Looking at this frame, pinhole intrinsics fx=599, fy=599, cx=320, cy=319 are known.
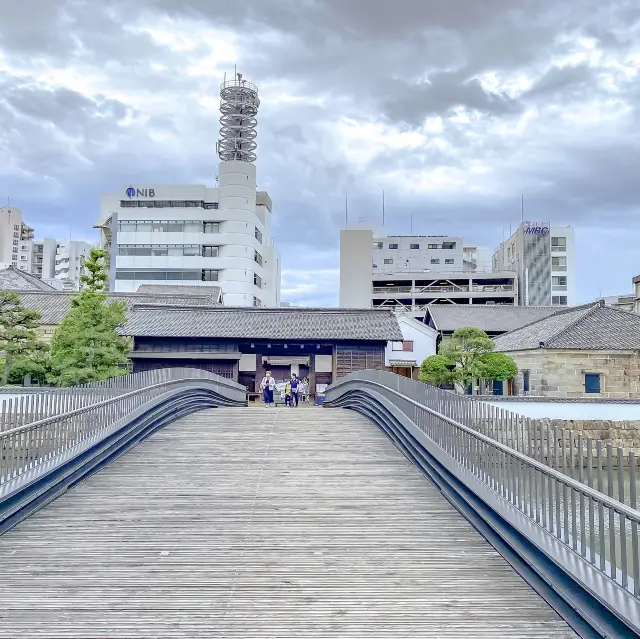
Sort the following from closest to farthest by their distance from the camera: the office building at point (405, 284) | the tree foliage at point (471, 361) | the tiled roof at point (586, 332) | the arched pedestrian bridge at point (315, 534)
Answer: the arched pedestrian bridge at point (315, 534) < the tree foliage at point (471, 361) < the tiled roof at point (586, 332) < the office building at point (405, 284)

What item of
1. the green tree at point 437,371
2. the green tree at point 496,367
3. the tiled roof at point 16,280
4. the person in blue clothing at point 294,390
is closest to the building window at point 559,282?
the green tree at point 496,367

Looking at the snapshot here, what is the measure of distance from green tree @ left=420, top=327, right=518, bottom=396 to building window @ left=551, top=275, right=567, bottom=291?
46.8m

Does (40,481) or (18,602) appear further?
(40,481)

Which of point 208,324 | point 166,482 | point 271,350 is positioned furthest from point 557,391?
point 166,482

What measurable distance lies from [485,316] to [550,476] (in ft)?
145

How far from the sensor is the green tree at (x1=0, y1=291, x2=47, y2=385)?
23.0 meters

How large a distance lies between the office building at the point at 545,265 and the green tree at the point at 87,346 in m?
56.8

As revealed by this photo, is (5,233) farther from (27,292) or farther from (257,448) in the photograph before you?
(257,448)

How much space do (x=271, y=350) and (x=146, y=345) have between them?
6766 millimetres

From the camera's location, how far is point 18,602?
474 centimetres

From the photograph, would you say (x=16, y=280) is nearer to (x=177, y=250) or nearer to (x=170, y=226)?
(x=177, y=250)

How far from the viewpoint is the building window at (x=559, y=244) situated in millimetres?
71938

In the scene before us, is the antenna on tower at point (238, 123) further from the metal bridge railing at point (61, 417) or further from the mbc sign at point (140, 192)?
the metal bridge railing at point (61, 417)

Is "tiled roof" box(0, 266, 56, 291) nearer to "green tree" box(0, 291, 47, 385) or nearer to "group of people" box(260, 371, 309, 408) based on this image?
"green tree" box(0, 291, 47, 385)
